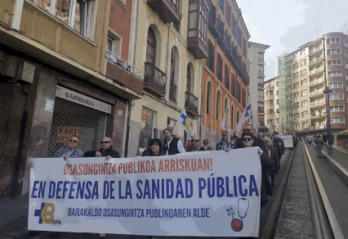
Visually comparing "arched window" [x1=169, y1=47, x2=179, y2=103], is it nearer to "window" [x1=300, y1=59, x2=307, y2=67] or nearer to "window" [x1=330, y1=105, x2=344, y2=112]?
"window" [x1=330, y1=105, x2=344, y2=112]

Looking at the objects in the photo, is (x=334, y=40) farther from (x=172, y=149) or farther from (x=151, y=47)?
(x=172, y=149)

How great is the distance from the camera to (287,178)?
12430 millimetres

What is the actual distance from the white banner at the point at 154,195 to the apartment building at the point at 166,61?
338 inches

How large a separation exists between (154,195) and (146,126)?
10.8m

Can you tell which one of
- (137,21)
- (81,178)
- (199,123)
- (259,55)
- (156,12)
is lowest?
(81,178)

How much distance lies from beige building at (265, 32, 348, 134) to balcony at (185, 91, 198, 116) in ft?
156

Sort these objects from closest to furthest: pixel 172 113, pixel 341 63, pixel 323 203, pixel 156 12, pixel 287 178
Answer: pixel 323 203
pixel 287 178
pixel 156 12
pixel 172 113
pixel 341 63

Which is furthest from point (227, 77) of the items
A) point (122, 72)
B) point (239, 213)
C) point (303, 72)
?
point (303, 72)

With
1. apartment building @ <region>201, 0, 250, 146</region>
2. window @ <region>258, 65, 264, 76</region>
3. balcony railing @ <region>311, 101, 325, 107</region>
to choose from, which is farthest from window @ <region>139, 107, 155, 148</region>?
balcony railing @ <region>311, 101, 325, 107</region>

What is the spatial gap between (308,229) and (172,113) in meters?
12.9

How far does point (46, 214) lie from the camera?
524 centimetres

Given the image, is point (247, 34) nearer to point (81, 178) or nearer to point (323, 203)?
point (323, 203)

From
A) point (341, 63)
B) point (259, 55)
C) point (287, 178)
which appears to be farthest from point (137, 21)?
point (341, 63)

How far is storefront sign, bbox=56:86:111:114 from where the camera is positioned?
9.90 metres
